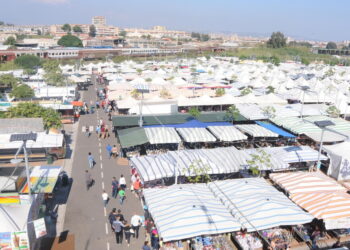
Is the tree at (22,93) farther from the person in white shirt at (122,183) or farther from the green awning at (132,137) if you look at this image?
the person in white shirt at (122,183)

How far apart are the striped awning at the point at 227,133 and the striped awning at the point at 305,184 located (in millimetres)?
4411

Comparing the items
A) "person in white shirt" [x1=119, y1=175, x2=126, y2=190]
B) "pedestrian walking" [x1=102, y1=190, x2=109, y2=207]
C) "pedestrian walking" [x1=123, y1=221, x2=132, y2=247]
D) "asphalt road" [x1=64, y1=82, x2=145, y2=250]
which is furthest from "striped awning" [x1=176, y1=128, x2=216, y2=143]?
"pedestrian walking" [x1=123, y1=221, x2=132, y2=247]

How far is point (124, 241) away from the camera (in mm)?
9719

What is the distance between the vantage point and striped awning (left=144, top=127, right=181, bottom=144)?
15.6 m

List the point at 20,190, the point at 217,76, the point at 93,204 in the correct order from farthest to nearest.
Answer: the point at 217,76
the point at 93,204
the point at 20,190

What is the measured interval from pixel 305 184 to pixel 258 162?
2190 millimetres

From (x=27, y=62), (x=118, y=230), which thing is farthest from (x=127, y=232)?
(x=27, y=62)

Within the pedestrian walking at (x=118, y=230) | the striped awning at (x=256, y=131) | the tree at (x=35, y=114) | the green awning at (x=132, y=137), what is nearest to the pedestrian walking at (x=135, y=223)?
the pedestrian walking at (x=118, y=230)

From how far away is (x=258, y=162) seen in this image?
13070 millimetres

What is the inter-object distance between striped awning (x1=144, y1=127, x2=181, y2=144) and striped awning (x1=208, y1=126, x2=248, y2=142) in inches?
88.4

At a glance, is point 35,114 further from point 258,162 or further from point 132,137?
point 258,162

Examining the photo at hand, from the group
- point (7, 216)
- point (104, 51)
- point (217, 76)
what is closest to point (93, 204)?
point (7, 216)

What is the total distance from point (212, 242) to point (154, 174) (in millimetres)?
3646

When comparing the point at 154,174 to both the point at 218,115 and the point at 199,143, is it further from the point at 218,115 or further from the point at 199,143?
the point at 218,115
